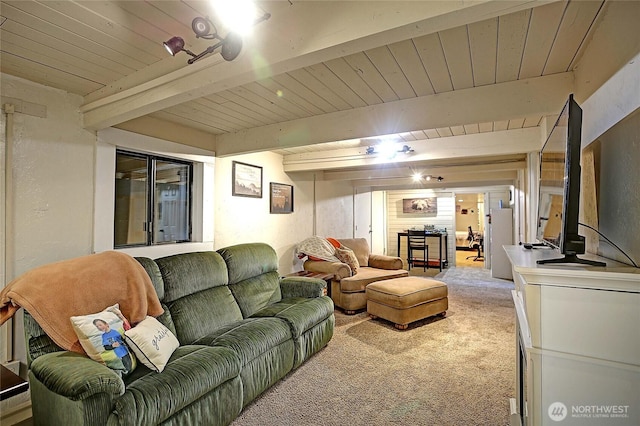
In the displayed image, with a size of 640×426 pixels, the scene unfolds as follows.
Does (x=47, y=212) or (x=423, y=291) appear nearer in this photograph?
(x=47, y=212)

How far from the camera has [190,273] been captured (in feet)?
8.11

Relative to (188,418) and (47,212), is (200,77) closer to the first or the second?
(47,212)

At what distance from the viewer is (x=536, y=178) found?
135 inches

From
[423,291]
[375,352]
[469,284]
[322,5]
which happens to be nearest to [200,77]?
[322,5]

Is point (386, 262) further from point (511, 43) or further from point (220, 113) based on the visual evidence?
point (511, 43)

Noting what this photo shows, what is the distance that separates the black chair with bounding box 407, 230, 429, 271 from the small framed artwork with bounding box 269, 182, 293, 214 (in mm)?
4094

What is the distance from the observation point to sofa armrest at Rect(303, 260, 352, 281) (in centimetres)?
411

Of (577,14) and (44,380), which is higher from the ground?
(577,14)

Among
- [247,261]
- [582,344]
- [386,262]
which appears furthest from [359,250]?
[582,344]

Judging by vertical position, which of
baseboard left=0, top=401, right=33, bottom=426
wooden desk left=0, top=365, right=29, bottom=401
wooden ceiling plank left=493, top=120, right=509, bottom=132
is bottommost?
baseboard left=0, top=401, right=33, bottom=426

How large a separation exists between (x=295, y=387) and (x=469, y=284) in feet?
14.7

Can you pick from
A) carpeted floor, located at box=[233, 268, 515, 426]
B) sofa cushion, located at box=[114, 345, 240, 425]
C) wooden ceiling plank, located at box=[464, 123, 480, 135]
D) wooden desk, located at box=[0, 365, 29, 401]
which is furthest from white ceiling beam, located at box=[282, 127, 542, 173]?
wooden desk, located at box=[0, 365, 29, 401]

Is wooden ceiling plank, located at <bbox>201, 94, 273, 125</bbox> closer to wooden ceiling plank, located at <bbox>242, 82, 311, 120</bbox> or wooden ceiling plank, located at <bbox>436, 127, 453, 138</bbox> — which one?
wooden ceiling plank, located at <bbox>242, 82, 311, 120</bbox>

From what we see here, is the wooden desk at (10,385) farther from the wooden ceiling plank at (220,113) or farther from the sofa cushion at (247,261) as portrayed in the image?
the wooden ceiling plank at (220,113)
